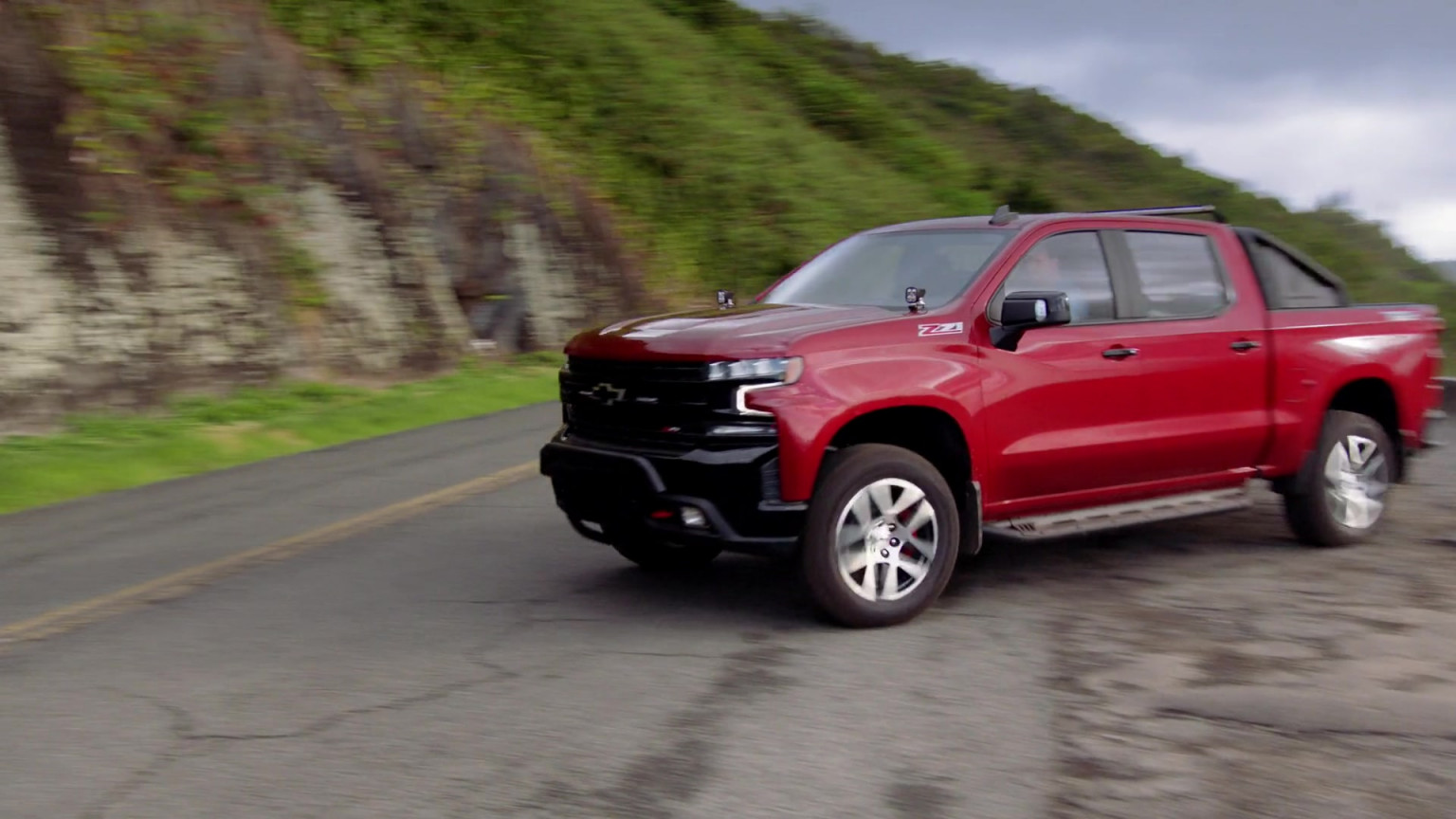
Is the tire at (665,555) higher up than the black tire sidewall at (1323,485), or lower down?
lower down

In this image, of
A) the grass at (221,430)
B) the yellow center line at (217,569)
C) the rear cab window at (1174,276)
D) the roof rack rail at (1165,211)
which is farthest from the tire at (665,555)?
the grass at (221,430)

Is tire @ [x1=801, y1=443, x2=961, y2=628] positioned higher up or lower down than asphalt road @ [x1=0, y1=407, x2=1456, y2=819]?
higher up

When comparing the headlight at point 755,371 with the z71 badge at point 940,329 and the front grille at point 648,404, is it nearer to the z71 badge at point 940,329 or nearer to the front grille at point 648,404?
the front grille at point 648,404

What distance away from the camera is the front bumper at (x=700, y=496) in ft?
20.5

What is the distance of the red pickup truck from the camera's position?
6324mm

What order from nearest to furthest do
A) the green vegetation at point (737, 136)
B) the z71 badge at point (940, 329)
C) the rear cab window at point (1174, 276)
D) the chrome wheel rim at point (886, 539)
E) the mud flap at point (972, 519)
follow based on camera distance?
the chrome wheel rim at point (886, 539), the z71 badge at point (940, 329), the mud flap at point (972, 519), the rear cab window at point (1174, 276), the green vegetation at point (737, 136)

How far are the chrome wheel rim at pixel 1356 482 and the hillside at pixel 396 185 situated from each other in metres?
9.87

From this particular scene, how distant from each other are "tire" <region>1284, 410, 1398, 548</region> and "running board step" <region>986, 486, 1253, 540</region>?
16.8 inches

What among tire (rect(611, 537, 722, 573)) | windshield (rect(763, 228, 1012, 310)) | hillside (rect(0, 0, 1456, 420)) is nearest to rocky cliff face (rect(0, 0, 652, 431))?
hillside (rect(0, 0, 1456, 420))

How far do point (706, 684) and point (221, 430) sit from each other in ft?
27.6

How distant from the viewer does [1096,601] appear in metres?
7.04

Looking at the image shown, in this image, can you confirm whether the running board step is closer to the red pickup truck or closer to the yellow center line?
the red pickup truck

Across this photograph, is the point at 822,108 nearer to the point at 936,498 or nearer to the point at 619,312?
the point at 619,312

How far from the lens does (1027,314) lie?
22.3 feet
